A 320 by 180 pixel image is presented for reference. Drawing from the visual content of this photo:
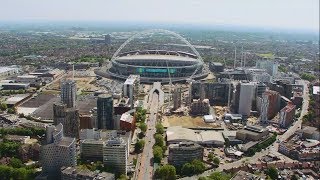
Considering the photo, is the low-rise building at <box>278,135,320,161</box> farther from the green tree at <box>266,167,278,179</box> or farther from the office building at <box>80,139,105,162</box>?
the office building at <box>80,139,105,162</box>

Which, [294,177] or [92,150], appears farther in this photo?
[92,150]

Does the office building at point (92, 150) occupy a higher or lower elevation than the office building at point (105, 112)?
lower

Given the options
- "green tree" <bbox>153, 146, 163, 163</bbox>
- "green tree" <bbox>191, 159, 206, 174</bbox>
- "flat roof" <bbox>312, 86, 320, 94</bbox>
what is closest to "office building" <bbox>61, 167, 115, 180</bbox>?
"green tree" <bbox>153, 146, 163, 163</bbox>

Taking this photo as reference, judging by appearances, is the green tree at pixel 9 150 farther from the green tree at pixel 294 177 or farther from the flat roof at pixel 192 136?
the green tree at pixel 294 177

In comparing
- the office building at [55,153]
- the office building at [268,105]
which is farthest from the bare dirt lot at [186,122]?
the office building at [55,153]

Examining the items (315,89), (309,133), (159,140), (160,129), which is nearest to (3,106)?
(160,129)

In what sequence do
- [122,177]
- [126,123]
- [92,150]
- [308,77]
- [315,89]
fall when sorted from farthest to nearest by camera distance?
[308,77], [315,89], [126,123], [92,150], [122,177]

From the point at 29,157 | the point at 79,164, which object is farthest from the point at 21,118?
the point at 79,164

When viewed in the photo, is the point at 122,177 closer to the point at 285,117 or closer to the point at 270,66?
the point at 285,117
